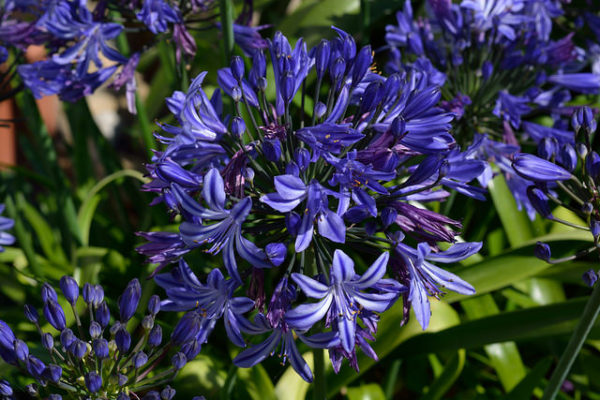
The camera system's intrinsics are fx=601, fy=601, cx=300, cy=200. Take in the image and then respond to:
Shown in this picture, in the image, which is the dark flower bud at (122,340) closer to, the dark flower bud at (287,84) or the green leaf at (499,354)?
the dark flower bud at (287,84)

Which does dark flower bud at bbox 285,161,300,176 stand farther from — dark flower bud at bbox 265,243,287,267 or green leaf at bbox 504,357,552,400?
green leaf at bbox 504,357,552,400

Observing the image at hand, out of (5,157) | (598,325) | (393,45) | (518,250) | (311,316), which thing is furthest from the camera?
(5,157)

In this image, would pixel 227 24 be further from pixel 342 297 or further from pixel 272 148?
pixel 342 297

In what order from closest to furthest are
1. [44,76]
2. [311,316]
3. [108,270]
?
[311,316], [44,76], [108,270]

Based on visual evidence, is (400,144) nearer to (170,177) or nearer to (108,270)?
(170,177)

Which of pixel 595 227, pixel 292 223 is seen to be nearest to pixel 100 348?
pixel 292 223

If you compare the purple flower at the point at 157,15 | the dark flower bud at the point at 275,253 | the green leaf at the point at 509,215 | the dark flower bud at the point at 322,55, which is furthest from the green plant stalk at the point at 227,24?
the green leaf at the point at 509,215

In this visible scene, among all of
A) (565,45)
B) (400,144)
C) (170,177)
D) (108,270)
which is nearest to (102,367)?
(170,177)

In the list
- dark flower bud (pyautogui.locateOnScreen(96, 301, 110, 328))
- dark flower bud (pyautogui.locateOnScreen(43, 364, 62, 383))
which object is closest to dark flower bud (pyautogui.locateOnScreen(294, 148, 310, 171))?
dark flower bud (pyautogui.locateOnScreen(96, 301, 110, 328))
